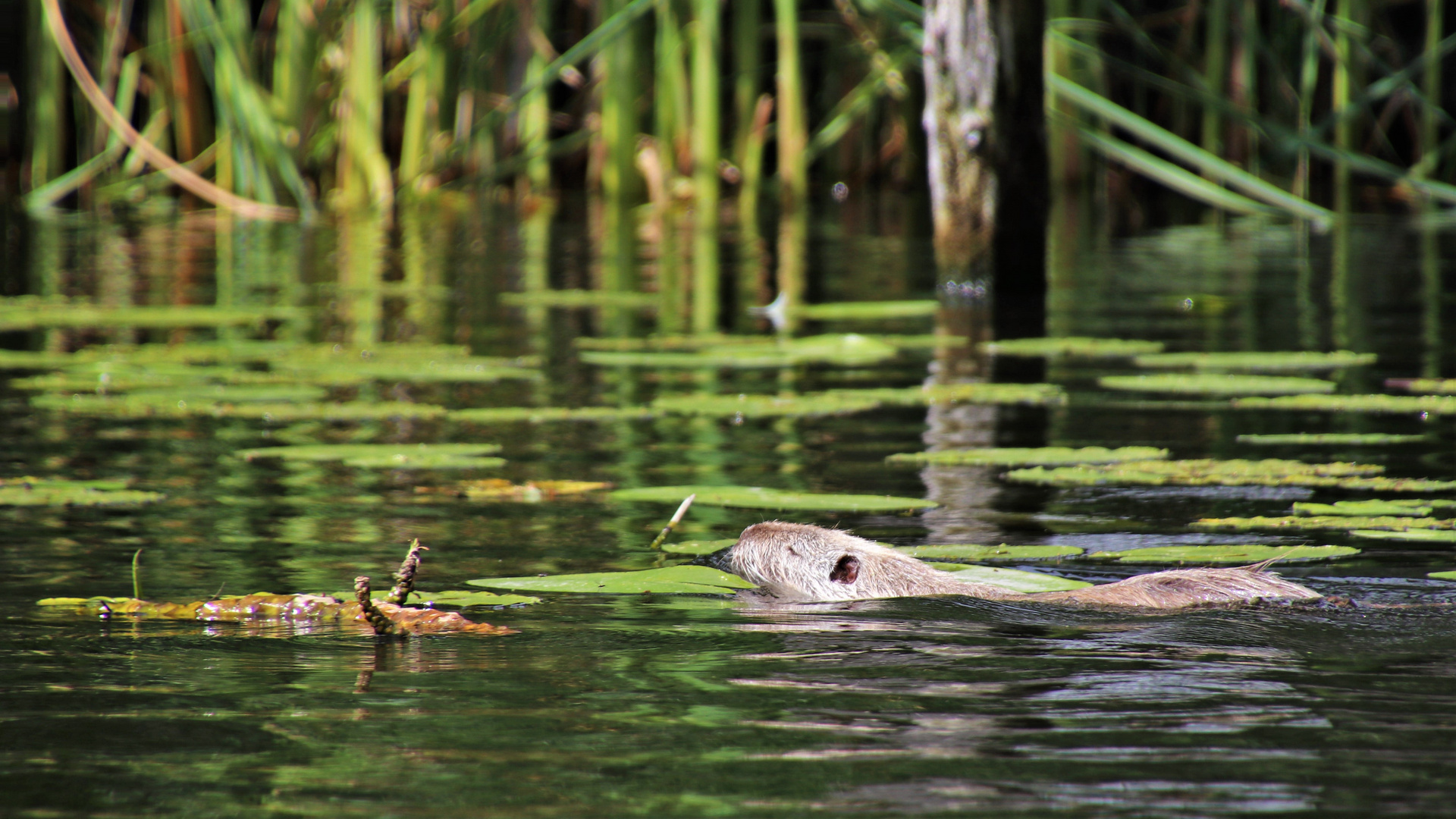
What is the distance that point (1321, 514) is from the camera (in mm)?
4641

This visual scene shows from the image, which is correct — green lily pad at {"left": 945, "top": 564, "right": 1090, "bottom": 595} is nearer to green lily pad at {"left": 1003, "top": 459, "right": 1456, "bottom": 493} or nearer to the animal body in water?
the animal body in water

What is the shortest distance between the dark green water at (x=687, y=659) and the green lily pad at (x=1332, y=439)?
88mm

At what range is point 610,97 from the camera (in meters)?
15.1

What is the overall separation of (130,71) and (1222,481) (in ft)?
40.7

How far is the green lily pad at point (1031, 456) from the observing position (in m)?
5.41

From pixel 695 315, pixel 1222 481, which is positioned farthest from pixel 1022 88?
pixel 1222 481

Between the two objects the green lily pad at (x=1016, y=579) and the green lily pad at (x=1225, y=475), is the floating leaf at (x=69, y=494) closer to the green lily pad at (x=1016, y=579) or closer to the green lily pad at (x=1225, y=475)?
the green lily pad at (x=1016, y=579)

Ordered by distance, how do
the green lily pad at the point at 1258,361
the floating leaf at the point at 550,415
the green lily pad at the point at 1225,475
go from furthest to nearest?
the green lily pad at the point at 1258,361
the floating leaf at the point at 550,415
the green lily pad at the point at 1225,475

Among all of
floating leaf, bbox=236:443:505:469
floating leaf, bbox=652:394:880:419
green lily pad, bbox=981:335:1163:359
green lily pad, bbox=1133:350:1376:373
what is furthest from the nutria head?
green lily pad, bbox=981:335:1163:359

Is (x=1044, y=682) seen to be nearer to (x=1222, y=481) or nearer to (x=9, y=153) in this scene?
(x=1222, y=481)

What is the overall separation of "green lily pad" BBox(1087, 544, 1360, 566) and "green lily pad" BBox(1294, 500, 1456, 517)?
297 millimetres

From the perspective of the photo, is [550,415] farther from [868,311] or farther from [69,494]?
[868,311]

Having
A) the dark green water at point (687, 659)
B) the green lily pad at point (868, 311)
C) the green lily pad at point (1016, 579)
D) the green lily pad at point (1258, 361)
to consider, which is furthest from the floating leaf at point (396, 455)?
the green lily pad at point (868, 311)

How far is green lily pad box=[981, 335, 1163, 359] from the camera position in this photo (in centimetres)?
756
